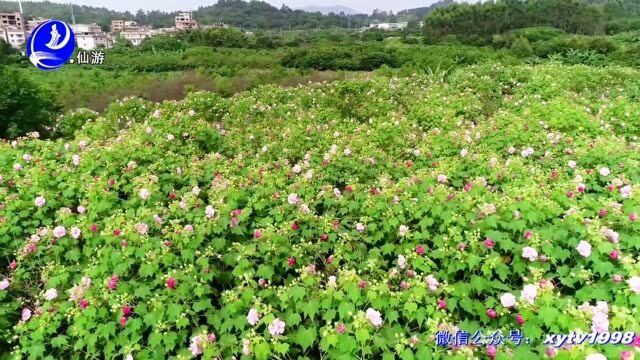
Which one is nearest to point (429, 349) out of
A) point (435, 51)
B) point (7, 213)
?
point (7, 213)

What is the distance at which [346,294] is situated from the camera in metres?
3.10

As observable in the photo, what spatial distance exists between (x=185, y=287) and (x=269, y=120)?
627 cm

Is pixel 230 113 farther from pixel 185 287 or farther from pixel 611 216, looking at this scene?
pixel 611 216

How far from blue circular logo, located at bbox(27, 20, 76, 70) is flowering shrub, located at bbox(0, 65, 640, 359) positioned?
11.6 m

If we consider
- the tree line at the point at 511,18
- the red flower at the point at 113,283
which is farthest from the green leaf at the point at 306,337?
the tree line at the point at 511,18

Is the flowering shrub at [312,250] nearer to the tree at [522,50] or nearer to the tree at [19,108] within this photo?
the tree at [19,108]

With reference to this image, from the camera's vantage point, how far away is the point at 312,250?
3.86m

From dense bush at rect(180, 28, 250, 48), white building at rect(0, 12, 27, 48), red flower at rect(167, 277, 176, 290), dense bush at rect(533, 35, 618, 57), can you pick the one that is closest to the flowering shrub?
red flower at rect(167, 277, 176, 290)

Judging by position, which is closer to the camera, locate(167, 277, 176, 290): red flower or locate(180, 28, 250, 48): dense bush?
locate(167, 277, 176, 290): red flower

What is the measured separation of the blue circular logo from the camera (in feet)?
50.6

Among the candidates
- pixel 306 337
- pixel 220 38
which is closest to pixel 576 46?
pixel 306 337

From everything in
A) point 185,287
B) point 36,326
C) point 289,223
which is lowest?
point 36,326

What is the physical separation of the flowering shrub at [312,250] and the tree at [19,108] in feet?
17.2

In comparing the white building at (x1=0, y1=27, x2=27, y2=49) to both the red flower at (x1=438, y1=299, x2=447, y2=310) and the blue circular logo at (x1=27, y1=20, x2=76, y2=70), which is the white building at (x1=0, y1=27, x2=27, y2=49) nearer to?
the blue circular logo at (x1=27, y1=20, x2=76, y2=70)
